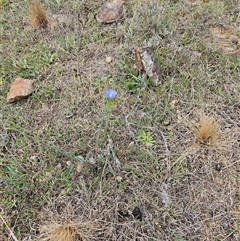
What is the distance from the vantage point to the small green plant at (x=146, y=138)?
1.56m

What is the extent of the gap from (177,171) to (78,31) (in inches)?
39.5

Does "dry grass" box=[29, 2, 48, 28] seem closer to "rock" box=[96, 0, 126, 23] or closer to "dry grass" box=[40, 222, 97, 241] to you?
"rock" box=[96, 0, 126, 23]

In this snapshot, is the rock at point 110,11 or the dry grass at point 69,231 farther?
the rock at point 110,11

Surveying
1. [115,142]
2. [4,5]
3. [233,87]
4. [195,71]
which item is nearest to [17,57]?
[4,5]

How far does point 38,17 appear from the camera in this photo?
2002 millimetres

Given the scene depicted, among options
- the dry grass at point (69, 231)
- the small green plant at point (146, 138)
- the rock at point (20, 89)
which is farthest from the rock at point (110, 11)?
the dry grass at point (69, 231)

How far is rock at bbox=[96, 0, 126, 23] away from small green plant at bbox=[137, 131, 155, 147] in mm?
778

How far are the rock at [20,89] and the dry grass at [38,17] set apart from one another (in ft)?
1.36

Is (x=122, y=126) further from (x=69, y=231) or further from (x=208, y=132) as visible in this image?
(x=69, y=231)

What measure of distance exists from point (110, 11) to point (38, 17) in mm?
417

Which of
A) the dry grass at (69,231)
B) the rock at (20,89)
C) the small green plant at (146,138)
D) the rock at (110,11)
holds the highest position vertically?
the rock at (110,11)

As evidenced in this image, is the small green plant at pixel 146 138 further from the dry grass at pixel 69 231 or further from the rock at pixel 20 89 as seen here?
the rock at pixel 20 89

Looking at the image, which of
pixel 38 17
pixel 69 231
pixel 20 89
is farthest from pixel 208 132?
pixel 38 17

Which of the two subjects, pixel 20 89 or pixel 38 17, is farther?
pixel 38 17
